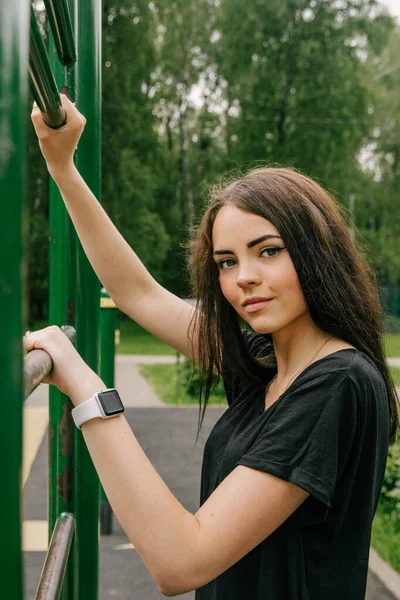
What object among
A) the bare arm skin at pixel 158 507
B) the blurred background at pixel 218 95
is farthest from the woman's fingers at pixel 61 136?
the blurred background at pixel 218 95

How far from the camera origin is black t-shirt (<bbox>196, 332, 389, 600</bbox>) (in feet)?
3.41

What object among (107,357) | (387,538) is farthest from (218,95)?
(387,538)

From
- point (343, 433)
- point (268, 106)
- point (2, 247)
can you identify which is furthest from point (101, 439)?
point (268, 106)

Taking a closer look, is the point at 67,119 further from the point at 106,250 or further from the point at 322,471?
the point at 322,471

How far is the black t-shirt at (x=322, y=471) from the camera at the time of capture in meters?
1.04

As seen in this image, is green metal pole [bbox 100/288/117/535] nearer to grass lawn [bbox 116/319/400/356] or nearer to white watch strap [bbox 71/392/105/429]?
white watch strap [bbox 71/392/105/429]

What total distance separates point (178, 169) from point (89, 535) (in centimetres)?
1871

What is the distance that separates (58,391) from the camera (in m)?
1.26

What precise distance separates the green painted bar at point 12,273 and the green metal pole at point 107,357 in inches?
127

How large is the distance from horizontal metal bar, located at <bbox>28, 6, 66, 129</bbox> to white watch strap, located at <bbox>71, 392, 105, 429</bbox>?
40cm

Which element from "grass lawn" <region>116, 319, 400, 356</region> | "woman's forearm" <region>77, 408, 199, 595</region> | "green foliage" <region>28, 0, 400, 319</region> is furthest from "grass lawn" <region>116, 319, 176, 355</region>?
"woman's forearm" <region>77, 408, 199, 595</region>

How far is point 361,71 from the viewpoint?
19.9 metres

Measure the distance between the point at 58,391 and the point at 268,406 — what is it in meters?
0.39

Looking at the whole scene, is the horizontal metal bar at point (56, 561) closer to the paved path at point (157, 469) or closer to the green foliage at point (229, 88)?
the paved path at point (157, 469)
